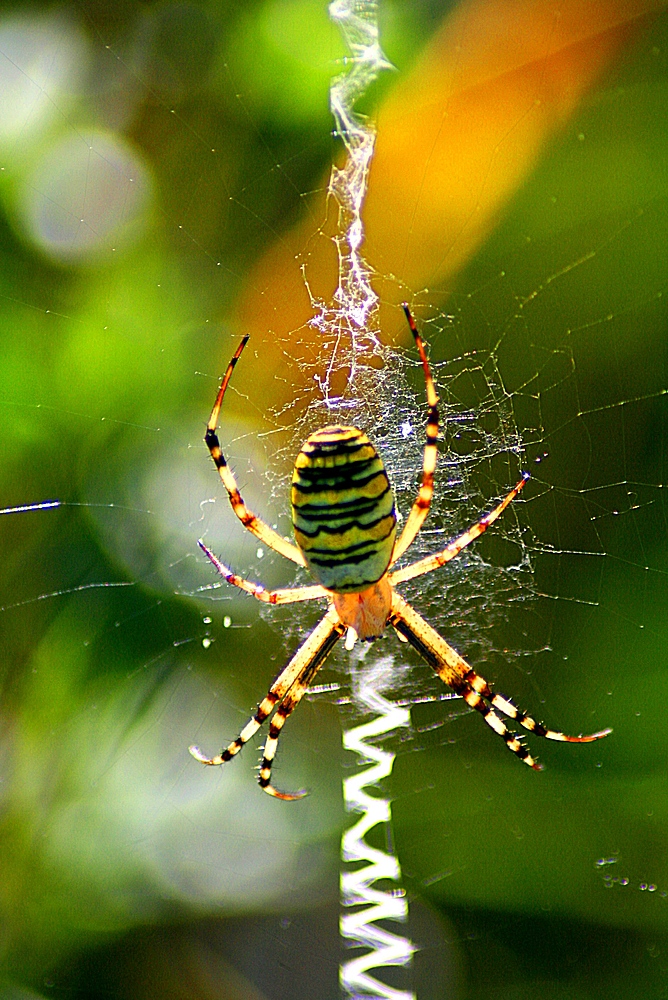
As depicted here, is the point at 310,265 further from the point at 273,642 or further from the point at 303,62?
the point at 273,642

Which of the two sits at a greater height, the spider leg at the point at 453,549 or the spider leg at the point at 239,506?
the spider leg at the point at 239,506

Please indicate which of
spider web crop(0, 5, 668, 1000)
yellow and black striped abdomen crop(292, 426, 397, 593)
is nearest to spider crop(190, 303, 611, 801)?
yellow and black striped abdomen crop(292, 426, 397, 593)

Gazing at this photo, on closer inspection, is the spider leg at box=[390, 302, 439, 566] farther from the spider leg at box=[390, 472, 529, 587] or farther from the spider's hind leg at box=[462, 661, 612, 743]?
the spider's hind leg at box=[462, 661, 612, 743]

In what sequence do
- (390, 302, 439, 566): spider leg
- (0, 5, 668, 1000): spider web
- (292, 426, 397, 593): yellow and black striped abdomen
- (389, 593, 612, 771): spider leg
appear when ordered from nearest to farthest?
(292, 426, 397, 593): yellow and black striped abdomen
(390, 302, 439, 566): spider leg
(0, 5, 668, 1000): spider web
(389, 593, 612, 771): spider leg

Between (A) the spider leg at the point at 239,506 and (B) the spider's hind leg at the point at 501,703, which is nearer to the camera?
(A) the spider leg at the point at 239,506

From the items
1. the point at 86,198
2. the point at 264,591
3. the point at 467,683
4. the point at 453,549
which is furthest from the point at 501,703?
the point at 86,198

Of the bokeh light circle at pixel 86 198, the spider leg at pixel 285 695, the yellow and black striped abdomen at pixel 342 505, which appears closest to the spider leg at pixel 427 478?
the yellow and black striped abdomen at pixel 342 505

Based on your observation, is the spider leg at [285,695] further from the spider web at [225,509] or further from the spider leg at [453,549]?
the spider leg at [453,549]

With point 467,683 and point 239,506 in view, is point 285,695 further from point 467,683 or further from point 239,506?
point 239,506
